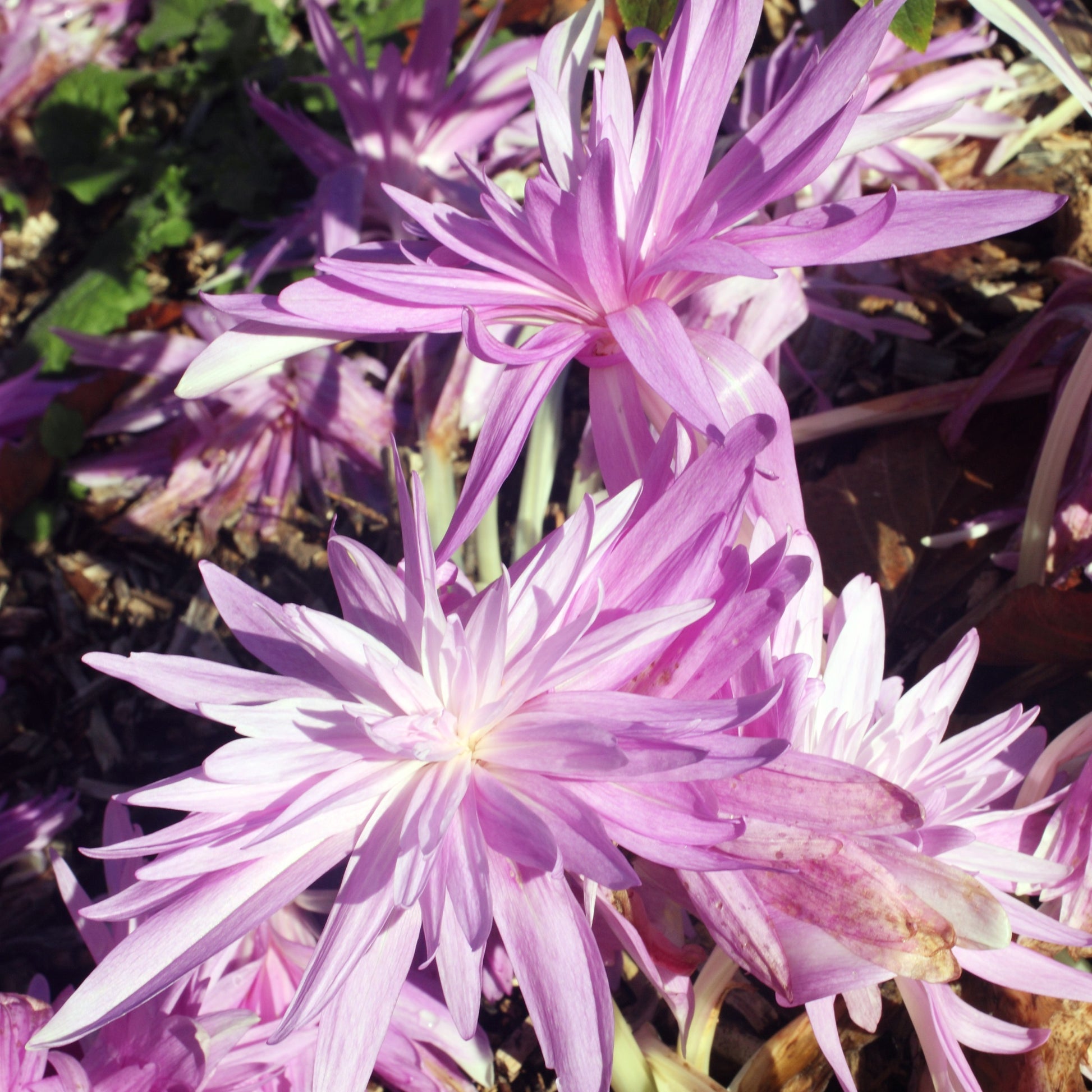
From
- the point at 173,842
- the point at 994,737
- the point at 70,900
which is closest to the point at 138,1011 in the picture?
the point at 70,900

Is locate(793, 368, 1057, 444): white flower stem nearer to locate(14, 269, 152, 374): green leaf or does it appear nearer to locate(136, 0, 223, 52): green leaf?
locate(14, 269, 152, 374): green leaf

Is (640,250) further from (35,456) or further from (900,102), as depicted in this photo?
(35,456)

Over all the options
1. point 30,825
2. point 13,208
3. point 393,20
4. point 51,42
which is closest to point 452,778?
point 30,825

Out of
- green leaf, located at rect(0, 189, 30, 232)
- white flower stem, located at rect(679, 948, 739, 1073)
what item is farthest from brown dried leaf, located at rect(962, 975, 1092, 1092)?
green leaf, located at rect(0, 189, 30, 232)

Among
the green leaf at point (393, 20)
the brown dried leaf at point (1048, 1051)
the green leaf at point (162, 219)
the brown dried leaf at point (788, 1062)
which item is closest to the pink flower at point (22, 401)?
the green leaf at point (162, 219)

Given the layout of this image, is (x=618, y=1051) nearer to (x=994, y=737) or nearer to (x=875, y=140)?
(x=994, y=737)

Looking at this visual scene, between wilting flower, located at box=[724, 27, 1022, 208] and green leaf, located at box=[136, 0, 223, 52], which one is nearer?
wilting flower, located at box=[724, 27, 1022, 208]
